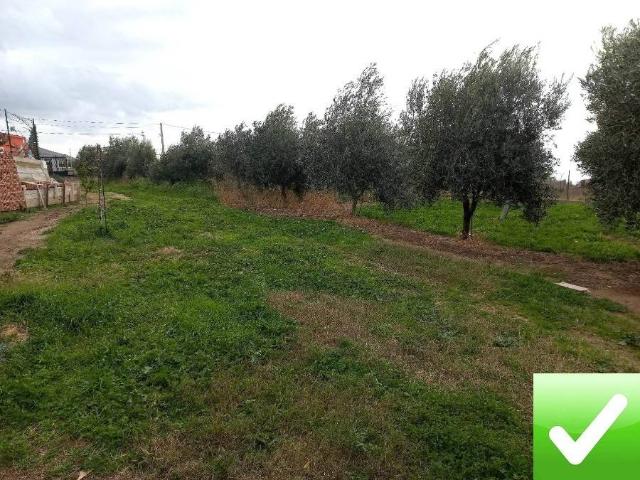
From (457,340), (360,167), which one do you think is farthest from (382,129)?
(457,340)

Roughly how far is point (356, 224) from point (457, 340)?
1310 centimetres

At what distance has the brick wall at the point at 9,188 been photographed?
18906mm

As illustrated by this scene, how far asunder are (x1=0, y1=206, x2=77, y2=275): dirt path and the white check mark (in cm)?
1146

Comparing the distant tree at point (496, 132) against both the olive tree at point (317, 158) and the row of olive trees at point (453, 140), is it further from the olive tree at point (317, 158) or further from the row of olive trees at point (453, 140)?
the olive tree at point (317, 158)

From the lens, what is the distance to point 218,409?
15.8ft

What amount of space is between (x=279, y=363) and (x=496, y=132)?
12173mm

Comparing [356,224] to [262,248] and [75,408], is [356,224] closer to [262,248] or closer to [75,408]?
[262,248]

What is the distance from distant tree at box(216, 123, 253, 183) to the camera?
92.4ft

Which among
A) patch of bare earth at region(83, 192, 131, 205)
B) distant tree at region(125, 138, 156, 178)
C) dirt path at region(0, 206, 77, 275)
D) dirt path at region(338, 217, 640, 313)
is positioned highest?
distant tree at region(125, 138, 156, 178)

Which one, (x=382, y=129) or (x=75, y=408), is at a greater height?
(x=382, y=129)

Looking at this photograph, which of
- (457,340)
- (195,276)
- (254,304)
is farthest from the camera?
(195,276)

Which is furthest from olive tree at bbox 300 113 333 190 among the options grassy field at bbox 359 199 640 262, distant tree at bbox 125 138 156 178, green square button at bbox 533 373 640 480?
distant tree at bbox 125 138 156 178

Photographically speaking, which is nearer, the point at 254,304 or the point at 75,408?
the point at 75,408

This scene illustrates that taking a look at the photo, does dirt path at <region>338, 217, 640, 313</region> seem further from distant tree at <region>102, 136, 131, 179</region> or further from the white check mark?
distant tree at <region>102, 136, 131, 179</region>
